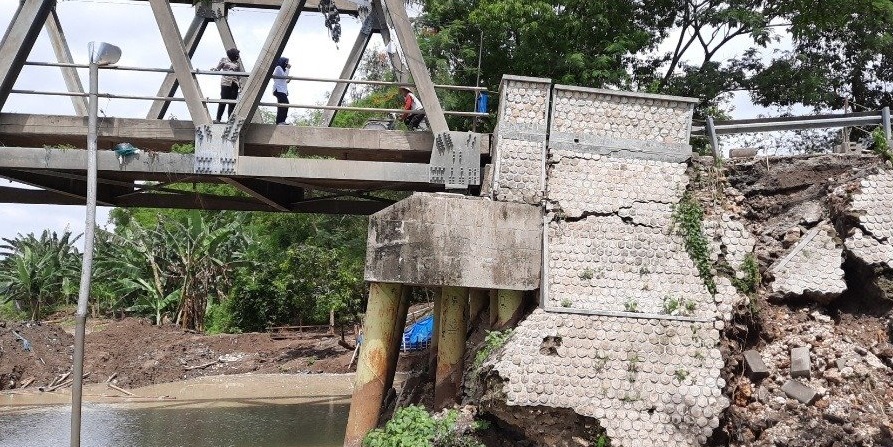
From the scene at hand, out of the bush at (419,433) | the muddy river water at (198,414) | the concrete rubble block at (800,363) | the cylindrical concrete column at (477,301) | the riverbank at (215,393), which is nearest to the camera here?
the concrete rubble block at (800,363)

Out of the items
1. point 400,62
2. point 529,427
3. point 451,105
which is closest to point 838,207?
point 529,427

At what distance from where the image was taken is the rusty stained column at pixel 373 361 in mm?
10648

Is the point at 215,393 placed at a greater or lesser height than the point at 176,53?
lesser

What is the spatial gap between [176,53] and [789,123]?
25.8 ft

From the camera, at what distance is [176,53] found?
11.4 metres

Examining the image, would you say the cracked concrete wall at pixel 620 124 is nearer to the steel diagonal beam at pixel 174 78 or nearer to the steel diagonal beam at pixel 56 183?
the steel diagonal beam at pixel 174 78

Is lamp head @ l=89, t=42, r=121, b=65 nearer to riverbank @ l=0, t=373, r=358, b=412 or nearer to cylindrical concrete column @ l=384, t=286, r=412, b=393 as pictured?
cylindrical concrete column @ l=384, t=286, r=412, b=393

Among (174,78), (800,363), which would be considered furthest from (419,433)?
(174,78)

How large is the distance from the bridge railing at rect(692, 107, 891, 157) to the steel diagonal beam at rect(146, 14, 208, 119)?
7044 millimetres

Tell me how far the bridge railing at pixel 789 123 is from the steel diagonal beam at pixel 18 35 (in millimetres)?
8579

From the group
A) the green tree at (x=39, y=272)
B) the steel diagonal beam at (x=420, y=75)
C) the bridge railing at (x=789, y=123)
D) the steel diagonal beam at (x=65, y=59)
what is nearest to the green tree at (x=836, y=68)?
the bridge railing at (x=789, y=123)

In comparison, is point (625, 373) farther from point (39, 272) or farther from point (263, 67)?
point (39, 272)

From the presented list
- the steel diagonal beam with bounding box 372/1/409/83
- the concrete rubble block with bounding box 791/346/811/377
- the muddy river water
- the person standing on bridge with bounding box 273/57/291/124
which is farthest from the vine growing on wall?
the muddy river water

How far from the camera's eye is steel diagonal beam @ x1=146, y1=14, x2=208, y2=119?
12781 millimetres
